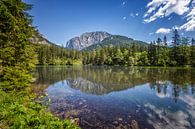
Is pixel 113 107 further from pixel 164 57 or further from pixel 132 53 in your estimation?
pixel 132 53

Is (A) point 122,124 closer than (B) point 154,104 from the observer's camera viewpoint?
Yes

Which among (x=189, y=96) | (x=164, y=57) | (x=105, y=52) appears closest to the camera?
(x=189, y=96)

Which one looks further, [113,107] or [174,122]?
[113,107]

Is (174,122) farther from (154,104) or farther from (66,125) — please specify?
(66,125)

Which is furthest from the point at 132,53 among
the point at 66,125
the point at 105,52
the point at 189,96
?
the point at 66,125

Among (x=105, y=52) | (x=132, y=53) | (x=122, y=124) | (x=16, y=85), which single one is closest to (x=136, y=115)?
(x=122, y=124)

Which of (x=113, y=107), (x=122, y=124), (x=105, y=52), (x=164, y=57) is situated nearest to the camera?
(x=122, y=124)

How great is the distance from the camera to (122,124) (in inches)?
666

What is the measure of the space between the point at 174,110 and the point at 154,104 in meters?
3.09

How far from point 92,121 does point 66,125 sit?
903cm

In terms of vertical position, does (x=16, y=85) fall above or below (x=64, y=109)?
above

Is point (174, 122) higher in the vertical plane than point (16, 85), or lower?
lower

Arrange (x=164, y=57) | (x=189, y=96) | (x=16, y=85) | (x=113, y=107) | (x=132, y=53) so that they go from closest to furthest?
(x=16, y=85) < (x=113, y=107) < (x=189, y=96) < (x=164, y=57) < (x=132, y=53)

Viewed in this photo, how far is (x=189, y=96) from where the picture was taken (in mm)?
28531
